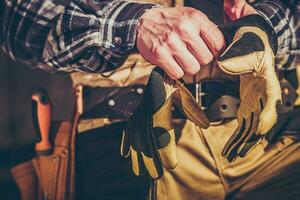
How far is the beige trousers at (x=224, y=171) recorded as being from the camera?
2.94ft

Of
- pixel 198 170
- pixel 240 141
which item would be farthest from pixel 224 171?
pixel 240 141

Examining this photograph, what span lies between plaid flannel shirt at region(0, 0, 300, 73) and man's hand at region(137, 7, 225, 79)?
0.06 m

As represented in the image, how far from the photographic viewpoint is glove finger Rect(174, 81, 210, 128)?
2.44 ft

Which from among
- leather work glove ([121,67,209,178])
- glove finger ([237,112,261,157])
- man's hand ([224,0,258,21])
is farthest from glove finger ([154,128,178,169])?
man's hand ([224,0,258,21])

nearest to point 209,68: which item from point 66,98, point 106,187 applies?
point 106,187

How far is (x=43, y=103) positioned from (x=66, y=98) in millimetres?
257

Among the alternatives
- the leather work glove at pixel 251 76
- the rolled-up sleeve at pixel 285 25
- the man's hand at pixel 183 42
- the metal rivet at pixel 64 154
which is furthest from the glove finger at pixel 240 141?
the metal rivet at pixel 64 154

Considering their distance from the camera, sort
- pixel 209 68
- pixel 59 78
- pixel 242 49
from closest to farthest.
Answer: pixel 242 49
pixel 209 68
pixel 59 78

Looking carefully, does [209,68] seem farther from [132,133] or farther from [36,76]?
[36,76]

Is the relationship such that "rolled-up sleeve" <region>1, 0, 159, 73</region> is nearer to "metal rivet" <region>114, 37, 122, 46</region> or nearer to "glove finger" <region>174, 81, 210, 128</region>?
"metal rivet" <region>114, 37, 122, 46</region>

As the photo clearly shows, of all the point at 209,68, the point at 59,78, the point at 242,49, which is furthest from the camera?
the point at 59,78

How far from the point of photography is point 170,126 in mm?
755

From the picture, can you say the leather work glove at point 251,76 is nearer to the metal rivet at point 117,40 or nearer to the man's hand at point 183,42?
the man's hand at point 183,42

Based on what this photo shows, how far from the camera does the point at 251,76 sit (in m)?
0.73
